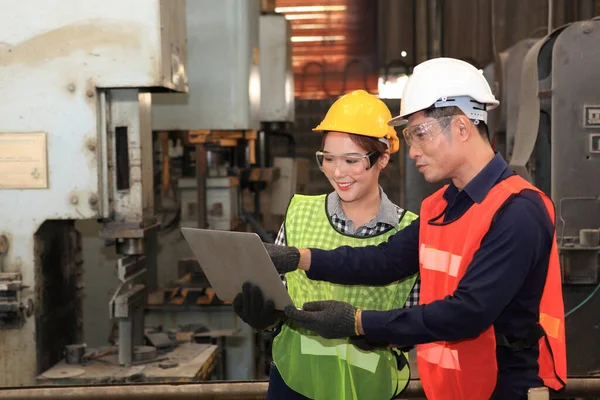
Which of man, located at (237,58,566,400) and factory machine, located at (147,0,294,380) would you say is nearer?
man, located at (237,58,566,400)

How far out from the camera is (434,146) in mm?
1785

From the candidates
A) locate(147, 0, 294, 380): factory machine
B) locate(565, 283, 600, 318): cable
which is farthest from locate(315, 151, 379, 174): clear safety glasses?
locate(147, 0, 294, 380): factory machine

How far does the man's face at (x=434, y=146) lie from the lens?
70.1 inches

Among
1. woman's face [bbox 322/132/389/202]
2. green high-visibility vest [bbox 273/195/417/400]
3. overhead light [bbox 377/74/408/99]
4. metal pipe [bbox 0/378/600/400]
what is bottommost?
metal pipe [bbox 0/378/600/400]

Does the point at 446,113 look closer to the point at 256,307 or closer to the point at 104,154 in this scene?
the point at 256,307

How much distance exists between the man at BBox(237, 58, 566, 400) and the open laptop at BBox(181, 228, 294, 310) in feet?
0.24

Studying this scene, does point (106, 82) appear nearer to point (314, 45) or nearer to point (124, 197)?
point (124, 197)

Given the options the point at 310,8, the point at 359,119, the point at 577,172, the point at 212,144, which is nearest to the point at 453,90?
the point at 359,119

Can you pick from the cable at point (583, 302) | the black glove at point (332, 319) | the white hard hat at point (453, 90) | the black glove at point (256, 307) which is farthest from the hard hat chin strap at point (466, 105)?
the cable at point (583, 302)

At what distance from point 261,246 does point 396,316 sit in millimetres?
340

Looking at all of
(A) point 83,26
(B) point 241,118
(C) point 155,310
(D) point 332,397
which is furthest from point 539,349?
(C) point 155,310

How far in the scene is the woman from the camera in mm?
2076

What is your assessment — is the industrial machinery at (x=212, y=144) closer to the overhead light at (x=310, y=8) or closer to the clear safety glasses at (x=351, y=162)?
the clear safety glasses at (x=351, y=162)

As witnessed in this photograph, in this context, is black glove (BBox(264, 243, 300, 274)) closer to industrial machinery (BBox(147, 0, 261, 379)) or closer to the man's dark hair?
the man's dark hair
